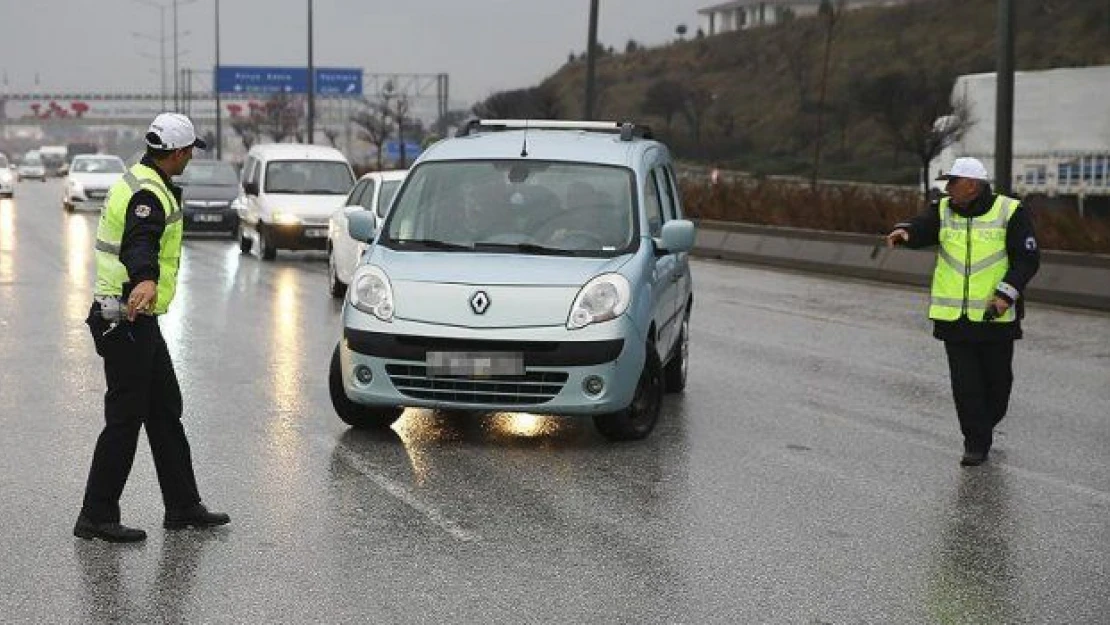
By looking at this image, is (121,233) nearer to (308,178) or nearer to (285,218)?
(285,218)

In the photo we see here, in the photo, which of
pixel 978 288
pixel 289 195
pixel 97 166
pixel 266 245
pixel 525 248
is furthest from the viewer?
pixel 97 166

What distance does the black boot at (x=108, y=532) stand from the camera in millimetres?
7188

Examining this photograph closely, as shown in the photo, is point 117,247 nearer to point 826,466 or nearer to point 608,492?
point 608,492

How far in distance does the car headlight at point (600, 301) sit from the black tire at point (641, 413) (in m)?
0.43

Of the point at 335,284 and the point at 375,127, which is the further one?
the point at 375,127

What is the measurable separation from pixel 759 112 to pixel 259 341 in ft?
314

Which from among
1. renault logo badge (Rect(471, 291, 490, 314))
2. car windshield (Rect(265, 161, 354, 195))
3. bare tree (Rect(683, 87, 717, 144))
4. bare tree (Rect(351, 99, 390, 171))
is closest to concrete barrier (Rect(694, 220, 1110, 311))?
car windshield (Rect(265, 161, 354, 195))

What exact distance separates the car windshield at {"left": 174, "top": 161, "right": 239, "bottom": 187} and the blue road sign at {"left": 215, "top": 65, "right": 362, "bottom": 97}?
2555 inches

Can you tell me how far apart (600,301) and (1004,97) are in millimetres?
14157

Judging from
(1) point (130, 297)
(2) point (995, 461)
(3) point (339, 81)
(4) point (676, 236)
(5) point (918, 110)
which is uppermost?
(3) point (339, 81)

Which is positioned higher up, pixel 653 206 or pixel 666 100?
pixel 666 100

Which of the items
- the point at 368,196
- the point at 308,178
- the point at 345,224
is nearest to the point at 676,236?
the point at 345,224

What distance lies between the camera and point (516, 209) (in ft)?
35.1

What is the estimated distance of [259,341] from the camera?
592 inches
